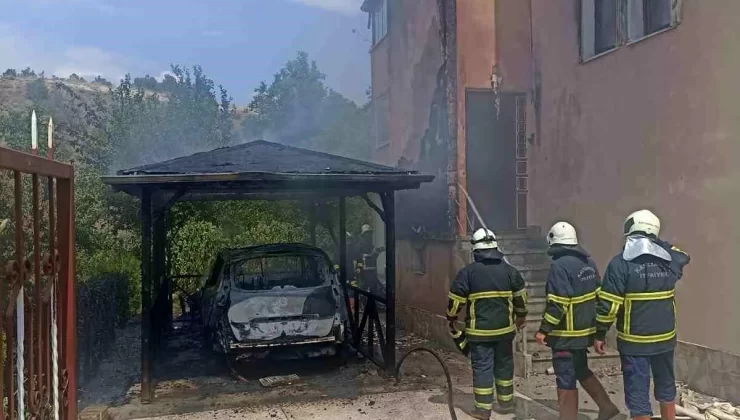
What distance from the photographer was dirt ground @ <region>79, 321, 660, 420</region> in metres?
7.00

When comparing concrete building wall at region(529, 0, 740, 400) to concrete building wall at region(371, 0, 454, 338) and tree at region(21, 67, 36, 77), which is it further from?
tree at region(21, 67, 36, 77)

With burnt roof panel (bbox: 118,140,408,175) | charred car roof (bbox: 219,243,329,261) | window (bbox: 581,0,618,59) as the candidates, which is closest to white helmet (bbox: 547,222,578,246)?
burnt roof panel (bbox: 118,140,408,175)

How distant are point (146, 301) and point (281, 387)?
6.27ft

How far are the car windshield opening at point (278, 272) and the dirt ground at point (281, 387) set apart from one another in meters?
1.19

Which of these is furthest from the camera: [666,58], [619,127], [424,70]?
[424,70]

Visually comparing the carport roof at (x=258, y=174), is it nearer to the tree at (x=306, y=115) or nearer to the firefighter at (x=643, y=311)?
the firefighter at (x=643, y=311)

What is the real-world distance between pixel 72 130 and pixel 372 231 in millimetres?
8900

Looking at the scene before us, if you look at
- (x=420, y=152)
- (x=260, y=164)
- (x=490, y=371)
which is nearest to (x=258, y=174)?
(x=260, y=164)

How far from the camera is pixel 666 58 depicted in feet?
25.3

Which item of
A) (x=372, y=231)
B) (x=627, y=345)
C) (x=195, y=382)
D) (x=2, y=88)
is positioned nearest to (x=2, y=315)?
(x=627, y=345)

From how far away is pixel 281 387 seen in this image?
25.6 ft

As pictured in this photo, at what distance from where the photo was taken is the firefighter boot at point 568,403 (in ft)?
19.1

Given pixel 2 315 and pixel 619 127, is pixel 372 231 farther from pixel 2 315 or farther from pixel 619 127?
pixel 2 315

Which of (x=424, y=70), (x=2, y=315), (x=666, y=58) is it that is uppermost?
(x=424, y=70)
